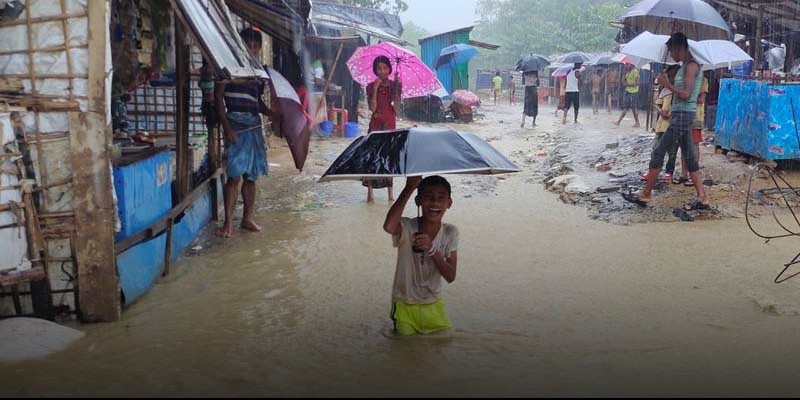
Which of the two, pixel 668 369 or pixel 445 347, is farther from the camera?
pixel 445 347

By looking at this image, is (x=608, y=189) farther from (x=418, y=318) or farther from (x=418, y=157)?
(x=418, y=157)

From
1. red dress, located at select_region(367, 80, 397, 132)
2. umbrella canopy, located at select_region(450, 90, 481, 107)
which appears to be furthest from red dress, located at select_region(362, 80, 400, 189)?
umbrella canopy, located at select_region(450, 90, 481, 107)

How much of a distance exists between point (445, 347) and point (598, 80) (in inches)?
901

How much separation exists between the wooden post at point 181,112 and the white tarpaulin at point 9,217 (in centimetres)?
185

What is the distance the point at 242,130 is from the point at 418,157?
124 inches

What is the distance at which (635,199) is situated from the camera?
24.3 feet

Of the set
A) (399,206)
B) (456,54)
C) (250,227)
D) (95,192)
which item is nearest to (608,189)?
(250,227)

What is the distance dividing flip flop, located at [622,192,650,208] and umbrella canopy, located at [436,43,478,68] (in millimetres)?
15734

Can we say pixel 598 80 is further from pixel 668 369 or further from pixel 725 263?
pixel 668 369

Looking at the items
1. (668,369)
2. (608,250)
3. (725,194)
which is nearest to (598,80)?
(725,194)

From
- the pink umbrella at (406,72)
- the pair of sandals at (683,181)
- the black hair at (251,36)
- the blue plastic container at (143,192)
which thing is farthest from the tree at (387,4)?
the blue plastic container at (143,192)

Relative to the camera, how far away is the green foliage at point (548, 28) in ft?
111

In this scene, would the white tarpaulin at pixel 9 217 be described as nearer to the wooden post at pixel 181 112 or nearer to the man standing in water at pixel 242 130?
the wooden post at pixel 181 112

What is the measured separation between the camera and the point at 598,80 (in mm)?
24797
